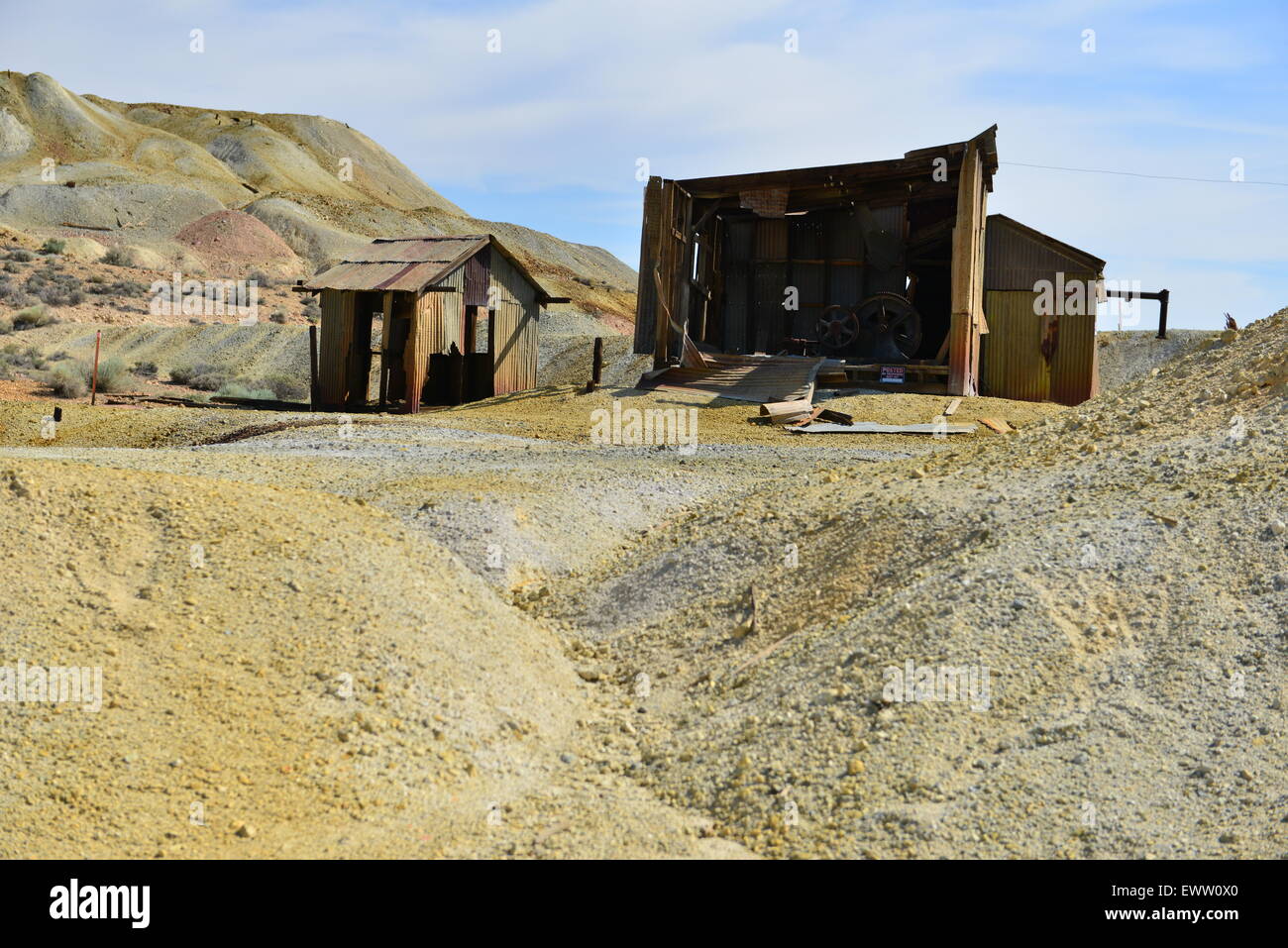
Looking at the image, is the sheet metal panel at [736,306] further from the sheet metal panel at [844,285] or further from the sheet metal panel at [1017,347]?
the sheet metal panel at [1017,347]

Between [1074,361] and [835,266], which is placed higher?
[835,266]

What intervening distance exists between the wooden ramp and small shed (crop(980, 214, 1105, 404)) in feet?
17.4

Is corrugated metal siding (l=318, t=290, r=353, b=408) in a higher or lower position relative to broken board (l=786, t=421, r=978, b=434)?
higher

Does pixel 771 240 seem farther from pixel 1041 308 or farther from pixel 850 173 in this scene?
pixel 1041 308

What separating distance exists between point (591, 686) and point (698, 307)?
16092 millimetres

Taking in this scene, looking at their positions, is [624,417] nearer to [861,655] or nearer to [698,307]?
[698,307]

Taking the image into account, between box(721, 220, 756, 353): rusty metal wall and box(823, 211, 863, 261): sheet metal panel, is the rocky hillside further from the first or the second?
box(823, 211, 863, 261): sheet metal panel

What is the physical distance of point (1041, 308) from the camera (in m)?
23.7

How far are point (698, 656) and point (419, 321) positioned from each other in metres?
16.1

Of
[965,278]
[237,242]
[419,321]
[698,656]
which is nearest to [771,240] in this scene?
[965,278]

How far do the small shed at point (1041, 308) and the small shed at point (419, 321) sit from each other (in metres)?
9.85

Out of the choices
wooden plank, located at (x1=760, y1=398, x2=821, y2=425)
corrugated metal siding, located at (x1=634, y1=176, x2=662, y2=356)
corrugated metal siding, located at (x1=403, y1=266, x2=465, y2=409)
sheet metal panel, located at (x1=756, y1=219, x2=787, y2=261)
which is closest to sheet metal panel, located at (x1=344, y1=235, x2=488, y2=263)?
corrugated metal siding, located at (x1=403, y1=266, x2=465, y2=409)

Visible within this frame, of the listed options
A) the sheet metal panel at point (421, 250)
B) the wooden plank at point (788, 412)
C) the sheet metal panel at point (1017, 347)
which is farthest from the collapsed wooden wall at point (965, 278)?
the sheet metal panel at point (421, 250)

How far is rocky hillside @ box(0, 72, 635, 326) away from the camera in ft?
192
